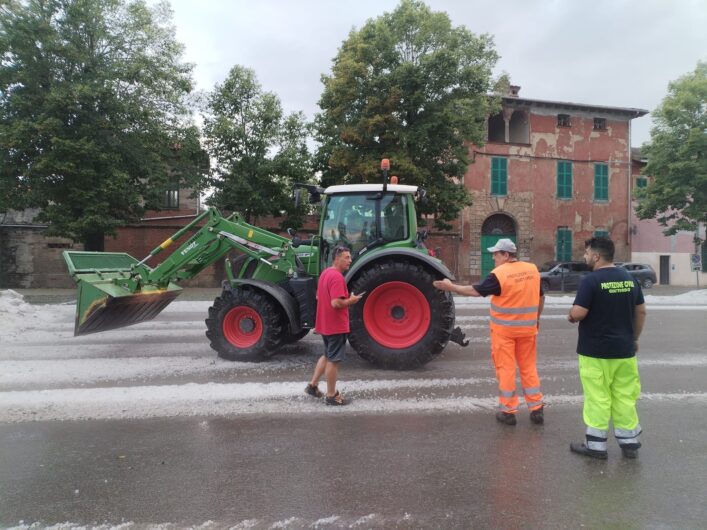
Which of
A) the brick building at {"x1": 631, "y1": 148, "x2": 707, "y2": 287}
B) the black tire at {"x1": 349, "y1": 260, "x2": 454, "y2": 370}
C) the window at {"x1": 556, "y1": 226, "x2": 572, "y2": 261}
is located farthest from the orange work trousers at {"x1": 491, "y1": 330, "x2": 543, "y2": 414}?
the brick building at {"x1": 631, "y1": 148, "x2": 707, "y2": 287}

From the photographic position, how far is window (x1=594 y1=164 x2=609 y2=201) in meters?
28.8

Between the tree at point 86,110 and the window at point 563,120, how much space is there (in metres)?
20.6

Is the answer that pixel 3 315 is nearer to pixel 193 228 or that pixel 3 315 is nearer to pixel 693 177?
pixel 193 228

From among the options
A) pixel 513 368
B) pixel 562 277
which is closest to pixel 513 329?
pixel 513 368

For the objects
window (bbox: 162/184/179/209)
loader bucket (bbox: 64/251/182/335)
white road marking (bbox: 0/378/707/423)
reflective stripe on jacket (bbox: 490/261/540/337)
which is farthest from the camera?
window (bbox: 162/184/179/209)

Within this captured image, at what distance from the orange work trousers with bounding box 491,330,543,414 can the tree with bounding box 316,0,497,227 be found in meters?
13.6

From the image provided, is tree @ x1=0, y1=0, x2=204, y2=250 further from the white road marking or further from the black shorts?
the black shorts

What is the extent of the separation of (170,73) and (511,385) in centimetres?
1867

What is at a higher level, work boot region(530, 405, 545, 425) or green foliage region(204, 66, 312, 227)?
green foliage region(204, 66, 312, 227)

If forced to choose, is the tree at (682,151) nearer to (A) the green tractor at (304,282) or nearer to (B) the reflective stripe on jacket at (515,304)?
(A) the green tractor at (304,282)

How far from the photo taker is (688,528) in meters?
2.74

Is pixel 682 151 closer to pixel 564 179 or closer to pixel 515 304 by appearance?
pixel 564 179

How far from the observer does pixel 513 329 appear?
4.34 meters

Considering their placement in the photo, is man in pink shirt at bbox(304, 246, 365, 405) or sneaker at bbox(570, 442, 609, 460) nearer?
sneaker at bbox(570, 442, 609, 460)
